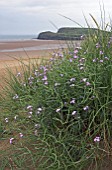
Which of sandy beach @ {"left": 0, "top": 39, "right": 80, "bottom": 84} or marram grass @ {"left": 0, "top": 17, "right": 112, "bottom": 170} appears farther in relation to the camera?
sandy beach @ {"left": 0, "top": 39, "right": 80, "bottom": 84}

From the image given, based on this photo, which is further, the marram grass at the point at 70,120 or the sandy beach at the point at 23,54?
the sandy beach at the point at 23,54

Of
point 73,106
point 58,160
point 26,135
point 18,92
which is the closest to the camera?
point 58,160

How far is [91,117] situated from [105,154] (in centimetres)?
36

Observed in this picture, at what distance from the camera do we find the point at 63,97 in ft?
10.4

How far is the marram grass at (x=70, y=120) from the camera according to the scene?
298cm

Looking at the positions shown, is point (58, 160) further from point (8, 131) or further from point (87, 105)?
point (8, 131)

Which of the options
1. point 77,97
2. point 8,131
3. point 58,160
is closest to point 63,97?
point 77,97

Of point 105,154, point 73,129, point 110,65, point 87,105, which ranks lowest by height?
point 105,154

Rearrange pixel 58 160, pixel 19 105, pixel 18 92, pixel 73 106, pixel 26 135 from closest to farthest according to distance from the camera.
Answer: pixel 58 160
pixel 73 106
pixel 26 135
pixel 19 105
pixel 18 92

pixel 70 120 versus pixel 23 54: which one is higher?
pixel 70 120

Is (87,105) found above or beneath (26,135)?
above

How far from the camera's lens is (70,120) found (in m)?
3.14

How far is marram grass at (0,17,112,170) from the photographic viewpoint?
298cm

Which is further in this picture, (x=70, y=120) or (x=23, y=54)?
(x=23, y=54)
